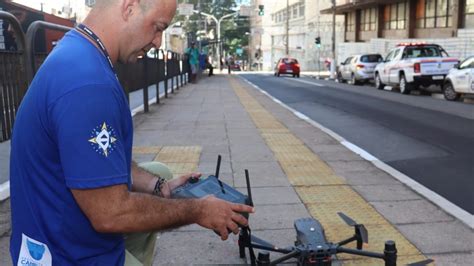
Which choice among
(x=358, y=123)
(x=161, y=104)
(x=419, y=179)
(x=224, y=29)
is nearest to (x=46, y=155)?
(x=419, y=179)

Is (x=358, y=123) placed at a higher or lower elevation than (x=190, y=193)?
lower

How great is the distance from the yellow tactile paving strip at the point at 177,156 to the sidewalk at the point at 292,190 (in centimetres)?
1

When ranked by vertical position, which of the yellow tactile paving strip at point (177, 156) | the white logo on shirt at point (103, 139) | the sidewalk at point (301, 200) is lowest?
the sidewalk at point (301, 200)

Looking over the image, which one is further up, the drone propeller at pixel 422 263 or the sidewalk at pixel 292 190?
the drone propeller at pixel 422 263

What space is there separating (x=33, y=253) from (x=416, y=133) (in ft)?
29.9

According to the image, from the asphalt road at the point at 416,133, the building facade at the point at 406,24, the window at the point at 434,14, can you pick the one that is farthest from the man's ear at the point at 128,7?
the window at the point at 434,14

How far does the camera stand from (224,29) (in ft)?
313

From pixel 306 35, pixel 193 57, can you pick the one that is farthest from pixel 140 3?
pixel 306 35

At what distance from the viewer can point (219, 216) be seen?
6.43 ft

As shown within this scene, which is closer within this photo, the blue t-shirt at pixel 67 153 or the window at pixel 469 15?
the blue t-shirt at pixel 67 153

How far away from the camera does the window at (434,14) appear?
27.1m

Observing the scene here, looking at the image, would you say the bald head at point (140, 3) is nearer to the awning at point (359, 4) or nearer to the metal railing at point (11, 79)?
the metal railing at point (11, 79)

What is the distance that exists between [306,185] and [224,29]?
91.6 metres

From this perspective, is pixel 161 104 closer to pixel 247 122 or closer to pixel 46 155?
pixel 247 122
